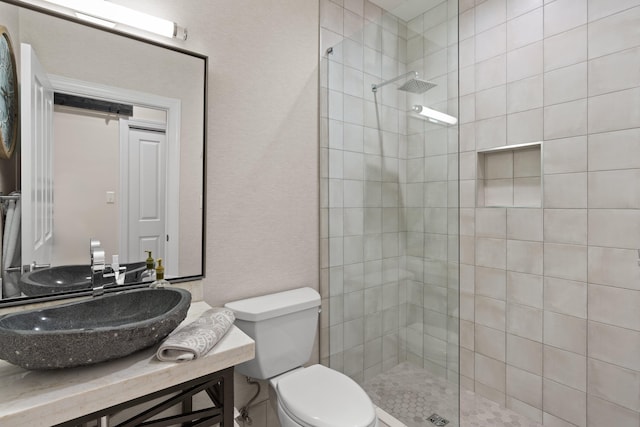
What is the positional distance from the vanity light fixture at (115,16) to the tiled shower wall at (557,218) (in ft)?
5.96

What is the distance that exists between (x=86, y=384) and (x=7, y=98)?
966 mm

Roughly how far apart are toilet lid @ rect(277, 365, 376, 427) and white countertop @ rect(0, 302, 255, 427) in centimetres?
46

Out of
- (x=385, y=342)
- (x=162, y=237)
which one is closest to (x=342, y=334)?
(x=385, y=342)

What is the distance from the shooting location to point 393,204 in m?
1.69

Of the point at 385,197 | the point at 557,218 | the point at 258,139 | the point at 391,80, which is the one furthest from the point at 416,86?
the point at 557,218

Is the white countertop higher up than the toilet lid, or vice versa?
the white countertop

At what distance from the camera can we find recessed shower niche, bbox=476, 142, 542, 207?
6.43 ft

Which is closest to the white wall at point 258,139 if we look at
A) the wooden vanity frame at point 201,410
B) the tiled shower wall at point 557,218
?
the wooden vanity frame at point 201,410

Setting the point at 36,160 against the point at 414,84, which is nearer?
the point at 36,160

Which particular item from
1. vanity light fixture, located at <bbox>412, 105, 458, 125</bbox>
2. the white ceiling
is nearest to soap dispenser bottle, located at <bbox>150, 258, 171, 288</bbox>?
vanity light fixture, located at <bbox>412, 105, 458, 125</bbox>

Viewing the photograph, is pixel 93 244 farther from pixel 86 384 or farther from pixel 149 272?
pixel 86 384

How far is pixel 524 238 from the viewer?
1946mm

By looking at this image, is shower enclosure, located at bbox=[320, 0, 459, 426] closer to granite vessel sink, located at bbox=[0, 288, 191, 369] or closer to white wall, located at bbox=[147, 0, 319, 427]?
white wall, located at bbox=[147, 0, 319, 427]

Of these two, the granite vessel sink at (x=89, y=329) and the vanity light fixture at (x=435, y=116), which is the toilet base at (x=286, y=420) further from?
the vanity light fixture at (x=435, y=116)
